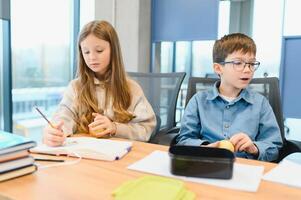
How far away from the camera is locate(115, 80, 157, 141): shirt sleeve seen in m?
1.30

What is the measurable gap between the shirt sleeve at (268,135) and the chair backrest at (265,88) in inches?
5.8

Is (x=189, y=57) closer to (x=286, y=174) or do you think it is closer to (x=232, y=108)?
(x=232, y=108)

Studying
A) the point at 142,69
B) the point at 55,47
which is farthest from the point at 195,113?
the point at 55,47

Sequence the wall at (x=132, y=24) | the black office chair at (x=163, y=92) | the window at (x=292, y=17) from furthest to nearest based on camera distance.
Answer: the wall at (x=132, y=24), the window at (x=292, y=17), the black office chair at (x=163, y=92)

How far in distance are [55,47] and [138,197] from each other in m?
2.81

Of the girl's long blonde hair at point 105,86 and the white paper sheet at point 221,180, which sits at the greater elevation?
the girl's long blonde hair at point 105,86

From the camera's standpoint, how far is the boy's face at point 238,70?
130 cm

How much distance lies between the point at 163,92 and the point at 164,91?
1cm

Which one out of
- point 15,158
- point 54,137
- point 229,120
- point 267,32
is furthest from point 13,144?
point 267,32

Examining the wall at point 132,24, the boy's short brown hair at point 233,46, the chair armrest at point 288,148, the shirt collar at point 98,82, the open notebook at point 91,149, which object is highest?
the wall at point 132,24

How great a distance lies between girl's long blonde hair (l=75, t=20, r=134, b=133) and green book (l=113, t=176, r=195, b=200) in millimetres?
680

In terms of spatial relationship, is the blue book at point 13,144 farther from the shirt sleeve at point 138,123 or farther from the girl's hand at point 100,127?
the shirt sleeve at point 138,123


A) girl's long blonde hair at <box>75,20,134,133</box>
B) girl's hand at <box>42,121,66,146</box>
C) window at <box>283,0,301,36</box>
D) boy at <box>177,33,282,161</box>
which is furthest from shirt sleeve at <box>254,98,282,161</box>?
window at <box>283,0,301,36</box>

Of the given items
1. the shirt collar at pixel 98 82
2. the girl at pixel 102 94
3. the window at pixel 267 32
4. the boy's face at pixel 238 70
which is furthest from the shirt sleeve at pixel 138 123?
the window at pixel 267 32
